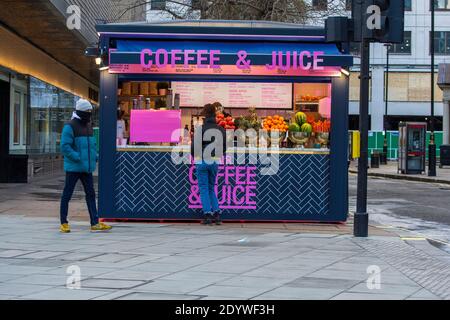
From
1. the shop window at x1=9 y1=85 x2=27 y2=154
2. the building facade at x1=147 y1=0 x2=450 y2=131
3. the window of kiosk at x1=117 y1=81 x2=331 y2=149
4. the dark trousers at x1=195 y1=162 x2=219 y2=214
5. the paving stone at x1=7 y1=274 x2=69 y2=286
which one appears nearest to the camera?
the paving stone at x1=7 y1=274 x2=69 y2=286

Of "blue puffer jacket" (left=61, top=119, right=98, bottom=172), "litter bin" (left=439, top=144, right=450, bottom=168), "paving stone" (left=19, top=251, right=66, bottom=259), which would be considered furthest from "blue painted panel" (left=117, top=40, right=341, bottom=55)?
"litter bin" (left=439, top=144, right=450, bottom=168)

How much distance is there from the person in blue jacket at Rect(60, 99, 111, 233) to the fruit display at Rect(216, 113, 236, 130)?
258 centimetres

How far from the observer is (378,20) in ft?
33.3

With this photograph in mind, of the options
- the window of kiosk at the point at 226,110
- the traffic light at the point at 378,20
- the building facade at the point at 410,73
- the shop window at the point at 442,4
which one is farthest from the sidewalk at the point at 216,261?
the shop window at the point at 442,4

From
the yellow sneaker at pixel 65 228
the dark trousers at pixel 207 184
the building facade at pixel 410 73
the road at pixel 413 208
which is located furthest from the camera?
the building facade at pixel 410 73

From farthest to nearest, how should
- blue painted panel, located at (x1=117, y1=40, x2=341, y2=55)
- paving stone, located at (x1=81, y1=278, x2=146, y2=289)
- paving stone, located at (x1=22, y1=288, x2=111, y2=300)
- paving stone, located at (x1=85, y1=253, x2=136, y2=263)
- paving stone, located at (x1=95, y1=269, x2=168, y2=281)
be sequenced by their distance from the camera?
blue painted panel, located at (x1=117, y1=40, x2=341, y2=55) < paving stone, located at (x1=85, y1=253, x2=136, y2=263) < paving stone, located at (x1=95, y1=269, x2=168, y2=281) < paving stone, located at (x1=81, y1=278, x2=146, y2=289) < paving stone, located at (x1=22, y1=288, x2=111, y2=300)

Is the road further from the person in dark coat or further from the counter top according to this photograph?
the person in dark coat

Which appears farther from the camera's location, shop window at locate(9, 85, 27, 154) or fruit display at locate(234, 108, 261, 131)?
shop window at locate(9, 85, 27, 154)

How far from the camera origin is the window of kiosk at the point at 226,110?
1248 centimetres

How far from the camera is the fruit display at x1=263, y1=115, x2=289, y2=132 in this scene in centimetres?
1263

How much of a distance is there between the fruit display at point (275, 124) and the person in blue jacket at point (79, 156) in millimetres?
3307

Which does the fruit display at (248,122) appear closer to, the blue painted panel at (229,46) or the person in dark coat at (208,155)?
the person in dark coat at (208,155)

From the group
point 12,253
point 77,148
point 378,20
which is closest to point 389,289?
point 12,253

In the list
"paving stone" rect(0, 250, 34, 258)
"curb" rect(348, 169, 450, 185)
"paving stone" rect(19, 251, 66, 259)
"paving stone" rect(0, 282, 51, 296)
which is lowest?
"paving stone" rect(0, 282, 51, 296)
